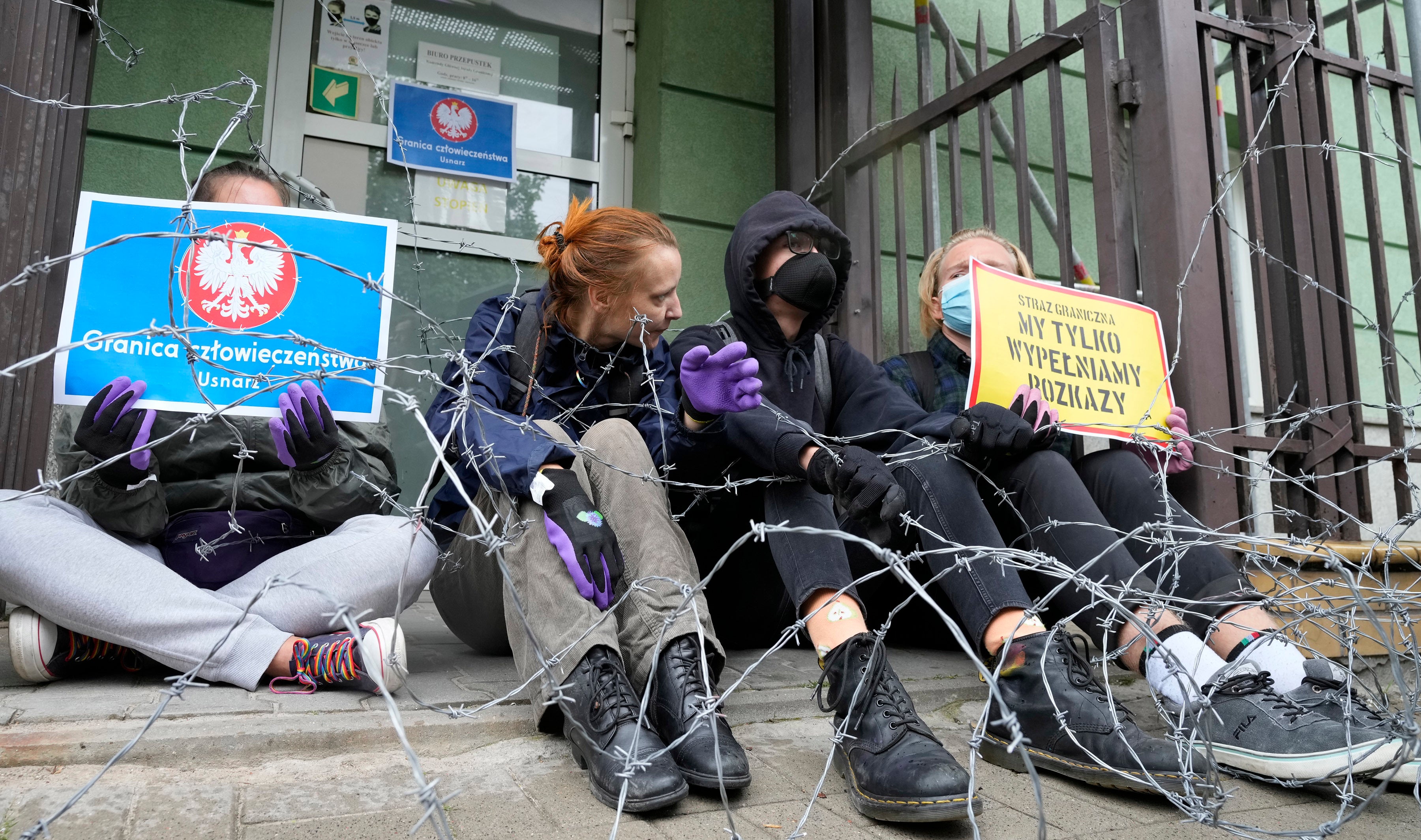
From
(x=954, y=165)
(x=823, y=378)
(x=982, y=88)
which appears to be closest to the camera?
(x=823, y=378)

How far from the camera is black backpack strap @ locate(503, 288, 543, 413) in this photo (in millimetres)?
1877

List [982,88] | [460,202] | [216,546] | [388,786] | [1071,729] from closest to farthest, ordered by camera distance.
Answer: [388,786], [1071,729], [216,546], [982,88], [460,202]

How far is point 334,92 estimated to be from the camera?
341 cm

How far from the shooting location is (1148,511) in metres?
1.97

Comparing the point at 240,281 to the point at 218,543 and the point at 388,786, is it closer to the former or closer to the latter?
the point at 218,543

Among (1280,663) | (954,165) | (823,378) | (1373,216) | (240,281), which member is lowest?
(1280,663)

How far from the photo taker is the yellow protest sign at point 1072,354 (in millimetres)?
2029

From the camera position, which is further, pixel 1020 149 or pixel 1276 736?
pixel 1020 149

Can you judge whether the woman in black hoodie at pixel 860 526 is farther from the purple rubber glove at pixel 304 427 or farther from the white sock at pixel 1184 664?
the purple rubber glove at pixel 304 427

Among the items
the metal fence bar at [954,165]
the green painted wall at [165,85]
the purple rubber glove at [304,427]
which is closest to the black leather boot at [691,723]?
the purple rubber glove at [304,427]

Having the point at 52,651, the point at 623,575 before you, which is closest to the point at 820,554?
the point at 623,575

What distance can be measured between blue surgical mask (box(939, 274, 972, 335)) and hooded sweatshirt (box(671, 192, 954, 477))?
405mm

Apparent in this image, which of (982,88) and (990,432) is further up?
(982,88)

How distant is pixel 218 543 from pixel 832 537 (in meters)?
1.29
